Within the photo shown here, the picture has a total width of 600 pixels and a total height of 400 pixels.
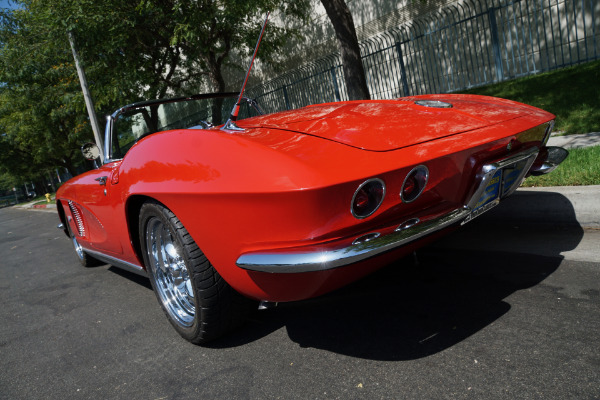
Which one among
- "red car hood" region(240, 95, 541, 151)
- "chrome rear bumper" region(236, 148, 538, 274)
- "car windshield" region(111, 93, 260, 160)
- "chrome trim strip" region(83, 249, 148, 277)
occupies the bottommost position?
"chrome trim strip" region(83, 249, 148, 277)

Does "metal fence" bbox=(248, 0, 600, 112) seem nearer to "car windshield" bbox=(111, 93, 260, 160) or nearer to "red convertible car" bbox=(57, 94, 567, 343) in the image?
"car windshield" bbox=(111, 93, 260, 160)

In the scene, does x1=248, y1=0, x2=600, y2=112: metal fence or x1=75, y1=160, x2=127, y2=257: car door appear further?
x1=248, y1=0, x2=600, y2=112: metal fence

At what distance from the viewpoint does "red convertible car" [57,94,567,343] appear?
177cm

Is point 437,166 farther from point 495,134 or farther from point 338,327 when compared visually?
point 338,327

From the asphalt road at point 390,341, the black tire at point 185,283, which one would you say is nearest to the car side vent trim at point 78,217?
the asphalt road at point 390,341

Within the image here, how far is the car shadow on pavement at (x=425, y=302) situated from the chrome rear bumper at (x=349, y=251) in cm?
53

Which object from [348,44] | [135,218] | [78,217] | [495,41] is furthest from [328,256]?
[495,41]

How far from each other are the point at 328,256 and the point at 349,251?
3.2 inches

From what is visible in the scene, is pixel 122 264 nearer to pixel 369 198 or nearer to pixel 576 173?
pixel 369 198

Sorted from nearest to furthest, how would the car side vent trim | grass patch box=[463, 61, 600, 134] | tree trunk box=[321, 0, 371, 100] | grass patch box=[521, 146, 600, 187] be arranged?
grass patch box=[521, 146, 600, 187]
the car side vent trim
grass patch box=[463, 61, 600, 134]
tree trunk box=[321, 0, 371, 100]

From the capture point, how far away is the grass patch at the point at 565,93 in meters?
6.27

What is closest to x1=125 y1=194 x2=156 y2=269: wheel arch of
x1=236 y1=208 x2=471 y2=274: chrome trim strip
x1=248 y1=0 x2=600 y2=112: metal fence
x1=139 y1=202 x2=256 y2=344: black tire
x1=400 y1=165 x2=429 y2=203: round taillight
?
x1=139 y1=202 x2=256 y2=344: black tire

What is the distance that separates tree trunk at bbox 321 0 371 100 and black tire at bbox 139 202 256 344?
6.03 meters

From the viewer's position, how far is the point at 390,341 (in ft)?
7.23
